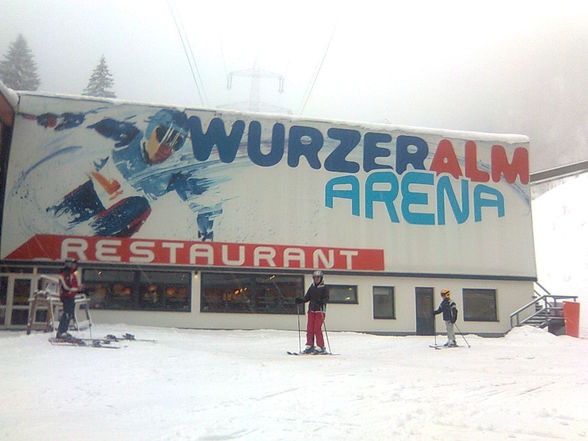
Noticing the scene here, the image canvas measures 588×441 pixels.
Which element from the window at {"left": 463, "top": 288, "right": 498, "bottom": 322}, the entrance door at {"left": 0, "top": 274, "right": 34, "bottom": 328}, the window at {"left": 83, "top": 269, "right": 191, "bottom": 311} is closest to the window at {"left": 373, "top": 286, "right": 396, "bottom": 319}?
the window at {"left": 463, "top": 288, "right": 498, "bottom": 322}

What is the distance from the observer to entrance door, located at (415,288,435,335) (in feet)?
78.7

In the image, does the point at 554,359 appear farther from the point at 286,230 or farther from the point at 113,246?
the point at 113,246

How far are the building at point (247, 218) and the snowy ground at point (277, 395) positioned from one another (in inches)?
324

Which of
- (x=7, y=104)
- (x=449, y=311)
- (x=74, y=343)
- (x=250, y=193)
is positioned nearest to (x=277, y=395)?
(x=74, y=343)

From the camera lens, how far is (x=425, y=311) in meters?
24.2

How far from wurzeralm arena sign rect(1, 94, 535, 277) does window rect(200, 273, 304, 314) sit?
0.58 m

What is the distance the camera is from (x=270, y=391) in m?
8.48

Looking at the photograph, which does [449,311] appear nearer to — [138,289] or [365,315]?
[365,315]

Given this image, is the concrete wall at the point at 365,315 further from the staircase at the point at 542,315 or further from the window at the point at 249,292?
the staircase at the point at 542,315

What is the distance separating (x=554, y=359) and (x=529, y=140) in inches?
577

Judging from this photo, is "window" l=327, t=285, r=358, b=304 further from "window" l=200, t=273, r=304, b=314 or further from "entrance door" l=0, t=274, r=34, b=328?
"entrance door" l=0, t=274, r=34, b=328

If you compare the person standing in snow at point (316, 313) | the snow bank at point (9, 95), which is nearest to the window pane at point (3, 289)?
the snow bank at point (9, 95)

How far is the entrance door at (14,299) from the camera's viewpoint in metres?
20.5

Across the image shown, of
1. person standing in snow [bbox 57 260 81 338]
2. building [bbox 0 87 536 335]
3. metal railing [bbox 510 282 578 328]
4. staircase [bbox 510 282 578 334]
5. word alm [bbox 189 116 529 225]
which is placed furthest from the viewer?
metal railing [bbox 510 282 578 328]
